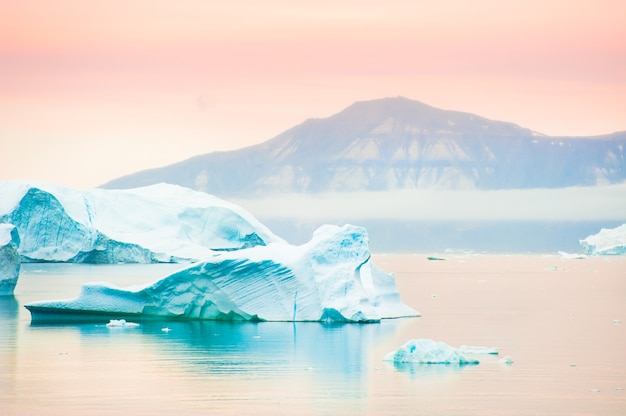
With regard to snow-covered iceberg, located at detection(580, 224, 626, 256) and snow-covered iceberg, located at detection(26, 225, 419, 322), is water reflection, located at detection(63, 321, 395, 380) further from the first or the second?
snow-covered iceberg, located at detection(580, 224, 626, 256)

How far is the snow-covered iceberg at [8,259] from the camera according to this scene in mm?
27797

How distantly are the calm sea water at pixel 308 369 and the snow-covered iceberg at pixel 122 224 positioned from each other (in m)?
24.5

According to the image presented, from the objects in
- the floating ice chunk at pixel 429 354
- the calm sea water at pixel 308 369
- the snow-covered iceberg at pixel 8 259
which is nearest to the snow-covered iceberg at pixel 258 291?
the calm sea water at pixel 308 369

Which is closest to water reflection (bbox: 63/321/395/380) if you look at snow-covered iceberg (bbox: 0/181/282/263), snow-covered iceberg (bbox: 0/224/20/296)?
snow-covered iceberg (bbox: 0/224/20/296)

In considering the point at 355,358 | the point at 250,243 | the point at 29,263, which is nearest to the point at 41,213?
the point at 29,263

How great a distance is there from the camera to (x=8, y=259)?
2803 cm

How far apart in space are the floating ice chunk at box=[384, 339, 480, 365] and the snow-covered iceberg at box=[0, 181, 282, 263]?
111ft

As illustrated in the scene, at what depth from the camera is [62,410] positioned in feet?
38.7

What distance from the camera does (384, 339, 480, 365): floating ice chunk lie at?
48.8 feet

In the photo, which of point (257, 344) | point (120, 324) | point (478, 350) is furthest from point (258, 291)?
point (478, 350)

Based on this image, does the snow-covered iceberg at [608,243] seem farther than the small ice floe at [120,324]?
Yes

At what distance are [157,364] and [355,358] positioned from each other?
8.65ft

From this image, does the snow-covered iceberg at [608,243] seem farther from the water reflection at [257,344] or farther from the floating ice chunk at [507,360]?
the floating ice chunk at [507,360]

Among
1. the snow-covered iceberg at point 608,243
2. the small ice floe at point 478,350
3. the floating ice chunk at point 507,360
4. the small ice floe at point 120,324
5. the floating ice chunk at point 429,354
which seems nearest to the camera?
the floating ice chunk at point 429,354
